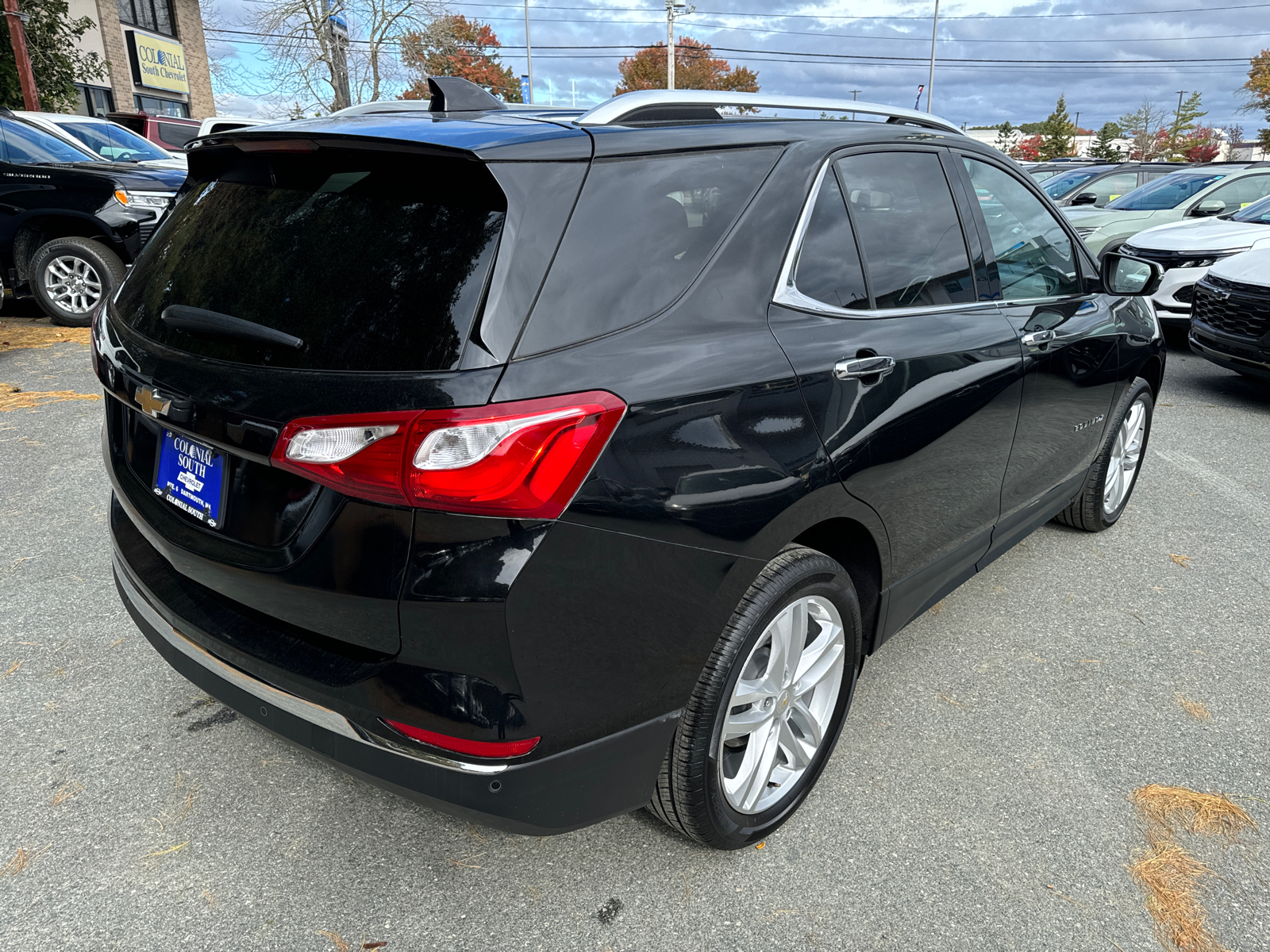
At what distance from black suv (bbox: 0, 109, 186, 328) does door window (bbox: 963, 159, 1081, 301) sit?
792 centimetres

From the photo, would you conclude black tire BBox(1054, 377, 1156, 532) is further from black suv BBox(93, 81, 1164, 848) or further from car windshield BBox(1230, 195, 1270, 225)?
car windshield BBox(1230, 195, 1270, 225)

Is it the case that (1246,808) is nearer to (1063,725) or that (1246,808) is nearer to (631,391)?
(1063,725)

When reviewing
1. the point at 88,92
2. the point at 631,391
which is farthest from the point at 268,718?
the point at 88,92

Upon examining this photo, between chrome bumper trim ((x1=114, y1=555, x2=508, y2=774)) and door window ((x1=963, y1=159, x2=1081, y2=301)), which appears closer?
chrome bumper trim ((x1=114, y1=555, x2=508, y2=774))

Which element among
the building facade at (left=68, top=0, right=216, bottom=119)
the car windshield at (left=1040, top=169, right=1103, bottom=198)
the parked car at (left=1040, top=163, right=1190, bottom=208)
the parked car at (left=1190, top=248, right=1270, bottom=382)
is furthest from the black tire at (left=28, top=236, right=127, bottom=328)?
the building facade at (left=68, top=0, right=216, bottom=119)

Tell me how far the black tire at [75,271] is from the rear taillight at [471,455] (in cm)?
815

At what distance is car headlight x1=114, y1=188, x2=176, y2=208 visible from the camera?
8602mm

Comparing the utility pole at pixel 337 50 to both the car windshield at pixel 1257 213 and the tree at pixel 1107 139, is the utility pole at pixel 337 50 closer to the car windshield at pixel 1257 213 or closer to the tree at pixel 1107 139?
the car windshield at pixel 1257 213

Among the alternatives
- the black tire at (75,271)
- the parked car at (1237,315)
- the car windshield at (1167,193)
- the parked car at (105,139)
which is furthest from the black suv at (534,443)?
the car windshield at (1167,193)

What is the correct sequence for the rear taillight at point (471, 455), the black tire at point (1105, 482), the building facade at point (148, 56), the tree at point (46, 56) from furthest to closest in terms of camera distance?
the building facade at point (148, 56) → the tree at point (46, 56) → the black tire at point (1105, 482) → the rear taillight at point (471, 455)

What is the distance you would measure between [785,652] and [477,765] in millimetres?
877

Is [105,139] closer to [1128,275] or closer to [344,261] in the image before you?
[344,261]

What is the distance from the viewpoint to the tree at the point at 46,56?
658 inches

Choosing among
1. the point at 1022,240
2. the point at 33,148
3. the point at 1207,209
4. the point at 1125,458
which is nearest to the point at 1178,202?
the point at 1207,209
